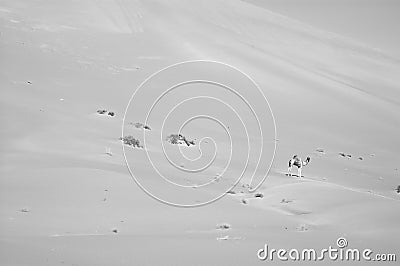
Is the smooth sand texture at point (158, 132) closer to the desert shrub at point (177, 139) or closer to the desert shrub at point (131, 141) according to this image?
the desert shrub at point (131, 141)

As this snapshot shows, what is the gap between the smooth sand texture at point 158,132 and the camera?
6.85 meters

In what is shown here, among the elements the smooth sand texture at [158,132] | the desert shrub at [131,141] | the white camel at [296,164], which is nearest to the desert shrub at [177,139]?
the smooth sand texture at [158,132]

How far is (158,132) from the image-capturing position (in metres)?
15.4

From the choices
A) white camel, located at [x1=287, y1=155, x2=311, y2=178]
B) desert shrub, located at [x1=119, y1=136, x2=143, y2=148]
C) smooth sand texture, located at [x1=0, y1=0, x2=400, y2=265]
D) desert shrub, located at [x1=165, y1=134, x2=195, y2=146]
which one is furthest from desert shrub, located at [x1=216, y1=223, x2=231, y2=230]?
desert shrub, located at [x1=165, y1=134, x2=195, y2=146]

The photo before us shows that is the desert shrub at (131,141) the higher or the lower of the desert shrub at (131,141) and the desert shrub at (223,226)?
the higher

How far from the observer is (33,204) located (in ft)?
24.8

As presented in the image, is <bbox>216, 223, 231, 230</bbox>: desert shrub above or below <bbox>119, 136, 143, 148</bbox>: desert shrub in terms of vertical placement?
below

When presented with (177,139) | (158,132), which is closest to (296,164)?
(177,139)

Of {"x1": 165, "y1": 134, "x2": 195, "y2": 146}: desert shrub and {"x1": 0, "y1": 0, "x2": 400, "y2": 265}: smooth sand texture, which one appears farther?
{"x1": 165, "y1": 134, "x2": 195, "y2": 146}: desert shrub

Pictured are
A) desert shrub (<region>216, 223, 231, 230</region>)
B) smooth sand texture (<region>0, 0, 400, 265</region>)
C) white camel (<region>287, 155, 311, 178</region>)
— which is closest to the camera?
smooth sand texture (<region>0, 0, 400, 265</region>)

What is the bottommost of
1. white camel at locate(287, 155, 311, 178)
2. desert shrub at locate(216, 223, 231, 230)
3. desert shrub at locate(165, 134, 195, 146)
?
desert shrub at locate(216, 223, 231, 230)

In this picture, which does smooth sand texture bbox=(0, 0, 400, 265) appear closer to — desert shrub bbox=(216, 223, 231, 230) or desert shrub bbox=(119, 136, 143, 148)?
desert shrub bbox=(216, 223, 231, 230)

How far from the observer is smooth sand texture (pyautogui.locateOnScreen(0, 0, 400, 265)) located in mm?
6848

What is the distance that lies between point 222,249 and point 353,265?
1.35m
